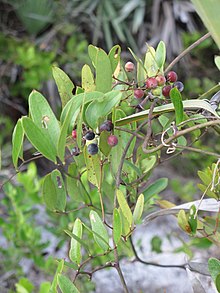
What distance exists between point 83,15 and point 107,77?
3205 mm

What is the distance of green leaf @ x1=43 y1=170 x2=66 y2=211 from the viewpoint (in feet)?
2.01

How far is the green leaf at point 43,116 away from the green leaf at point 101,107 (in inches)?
1.8

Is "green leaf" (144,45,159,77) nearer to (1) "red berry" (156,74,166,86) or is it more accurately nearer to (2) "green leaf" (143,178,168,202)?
(1) "red berry" (156,74,166,86)

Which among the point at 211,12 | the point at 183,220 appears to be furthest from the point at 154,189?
the point at 211,12

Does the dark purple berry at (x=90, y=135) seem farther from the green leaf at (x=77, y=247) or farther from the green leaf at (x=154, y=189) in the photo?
the green leaf at (x=154, y=189)

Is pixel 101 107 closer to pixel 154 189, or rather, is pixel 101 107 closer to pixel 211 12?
pixel 211 12

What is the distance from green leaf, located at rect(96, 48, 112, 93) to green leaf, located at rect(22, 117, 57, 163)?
0.07 m

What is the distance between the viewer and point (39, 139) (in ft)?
1.77

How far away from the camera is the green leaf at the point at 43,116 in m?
0.55

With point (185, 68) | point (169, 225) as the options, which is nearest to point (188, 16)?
point (185, 68)

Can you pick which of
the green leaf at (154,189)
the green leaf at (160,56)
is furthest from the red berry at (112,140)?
the green leaf at (154,189)

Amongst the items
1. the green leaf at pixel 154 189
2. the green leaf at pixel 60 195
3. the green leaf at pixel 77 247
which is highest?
the green leaf at pixel 60 195

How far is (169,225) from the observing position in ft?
7.58

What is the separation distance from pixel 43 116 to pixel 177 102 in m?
0.14
